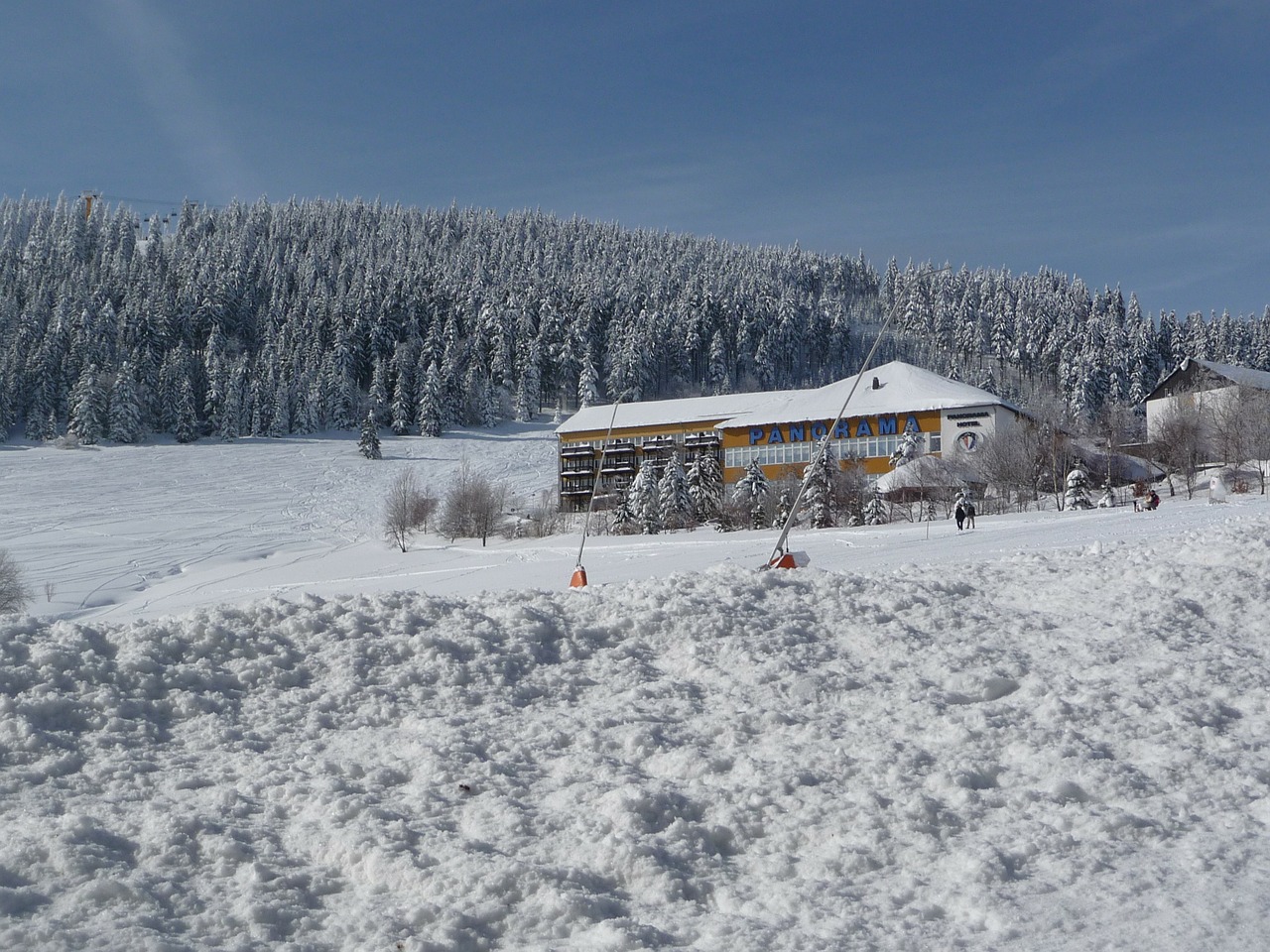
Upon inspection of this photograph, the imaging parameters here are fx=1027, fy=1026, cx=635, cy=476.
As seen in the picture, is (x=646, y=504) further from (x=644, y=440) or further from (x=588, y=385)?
(x=588, y=385)

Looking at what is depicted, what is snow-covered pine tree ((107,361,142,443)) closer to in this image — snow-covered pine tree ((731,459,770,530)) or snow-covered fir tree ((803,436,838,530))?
snow-covered pine tree ((731,459,770,530))

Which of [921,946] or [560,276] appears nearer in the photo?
[921,946]

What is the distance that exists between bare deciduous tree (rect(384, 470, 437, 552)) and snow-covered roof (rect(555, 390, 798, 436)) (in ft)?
54.2

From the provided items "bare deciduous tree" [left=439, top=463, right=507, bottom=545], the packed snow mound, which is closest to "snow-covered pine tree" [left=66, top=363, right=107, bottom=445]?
"bare deciduous tree" [left=439, top=463, right=507, bottom=545]

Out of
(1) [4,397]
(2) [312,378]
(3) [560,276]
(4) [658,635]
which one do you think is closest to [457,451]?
(2) [312,378]

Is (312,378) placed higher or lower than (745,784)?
higher

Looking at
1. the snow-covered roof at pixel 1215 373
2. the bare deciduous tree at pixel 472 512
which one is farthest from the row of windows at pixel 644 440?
the snow-covered roof at pixel 1215 373

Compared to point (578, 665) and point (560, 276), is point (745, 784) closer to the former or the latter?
point (578, 665)

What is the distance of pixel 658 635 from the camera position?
9.39 metres

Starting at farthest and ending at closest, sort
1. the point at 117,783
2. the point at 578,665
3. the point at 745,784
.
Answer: the point at 578,665, the point at 745,784, the point at 117,783

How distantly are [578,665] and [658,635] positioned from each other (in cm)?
96

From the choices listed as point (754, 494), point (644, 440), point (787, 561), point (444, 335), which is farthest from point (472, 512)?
point (444, 335)

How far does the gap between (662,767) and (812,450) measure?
196ft

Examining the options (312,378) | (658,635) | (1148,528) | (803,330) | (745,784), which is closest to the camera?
(745,784)
